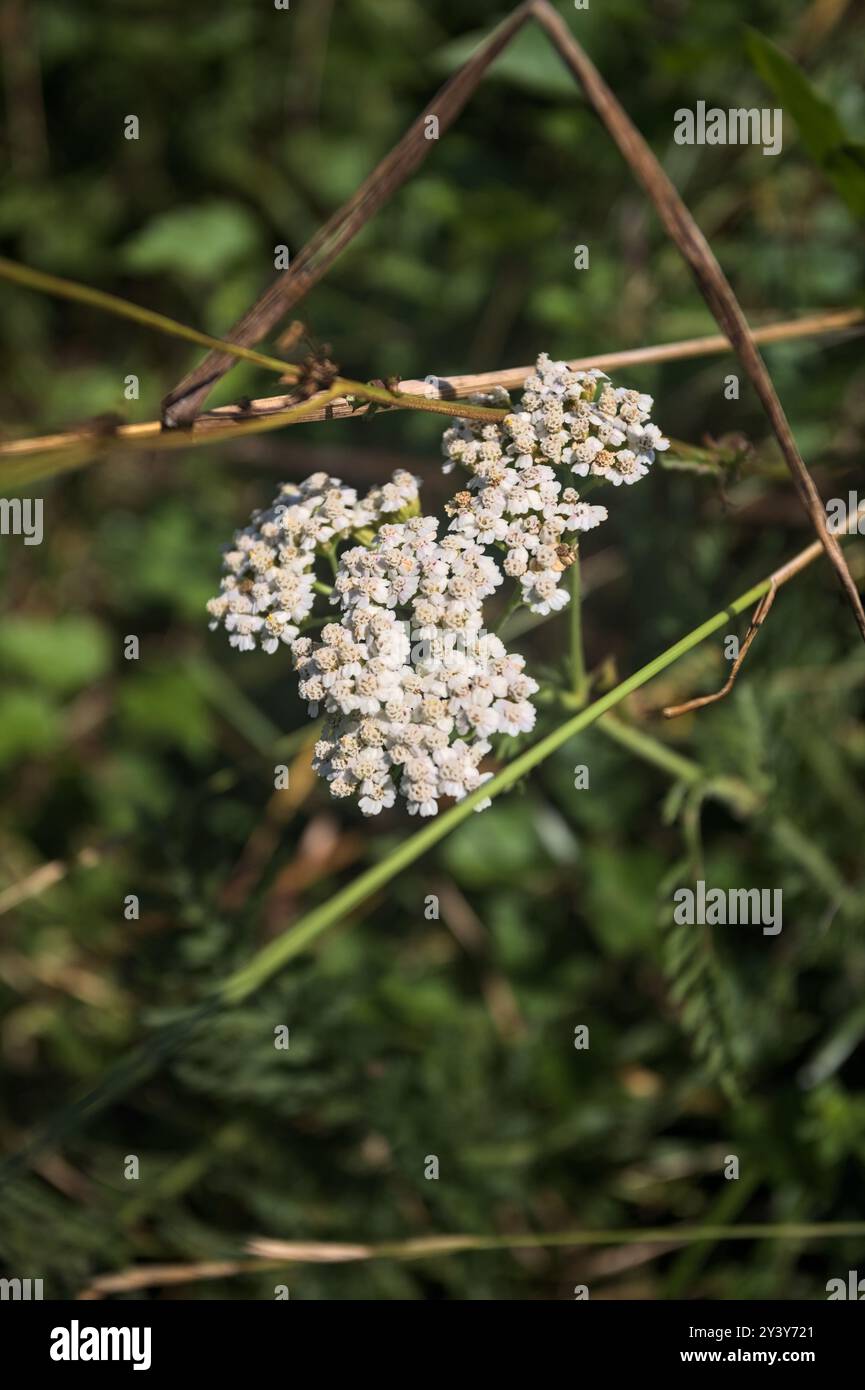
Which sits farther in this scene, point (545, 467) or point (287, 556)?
point (287, 556)

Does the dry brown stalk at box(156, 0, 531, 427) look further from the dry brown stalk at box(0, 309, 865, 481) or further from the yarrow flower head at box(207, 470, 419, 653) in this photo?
the yarrow flower head at box(207, 470, 419, 653)

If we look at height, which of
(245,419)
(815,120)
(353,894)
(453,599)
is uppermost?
(815,120)

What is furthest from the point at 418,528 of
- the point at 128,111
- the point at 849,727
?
the point at 128,111

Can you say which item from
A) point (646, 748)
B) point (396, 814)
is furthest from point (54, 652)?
point (646, 748)

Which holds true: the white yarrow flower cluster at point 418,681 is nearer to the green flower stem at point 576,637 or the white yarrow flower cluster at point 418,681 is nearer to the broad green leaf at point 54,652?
the green flower stem at point 576,637

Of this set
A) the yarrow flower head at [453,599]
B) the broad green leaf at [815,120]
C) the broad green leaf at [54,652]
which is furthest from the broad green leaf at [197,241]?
the yarrow flower head at [453,599]

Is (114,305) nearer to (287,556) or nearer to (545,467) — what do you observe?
(287,556)
